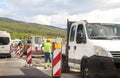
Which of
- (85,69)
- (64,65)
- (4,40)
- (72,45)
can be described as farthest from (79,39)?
(4,40)

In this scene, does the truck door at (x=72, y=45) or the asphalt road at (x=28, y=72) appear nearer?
the truck door at (x=72, y=45)

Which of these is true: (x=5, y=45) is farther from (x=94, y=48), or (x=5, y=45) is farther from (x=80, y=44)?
(x=94, y=48)

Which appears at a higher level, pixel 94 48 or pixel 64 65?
pixel 94 48

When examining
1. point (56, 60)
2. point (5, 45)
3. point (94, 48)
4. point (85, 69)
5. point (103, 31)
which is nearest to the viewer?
point (94, 48)

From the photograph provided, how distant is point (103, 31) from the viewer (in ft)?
45.5

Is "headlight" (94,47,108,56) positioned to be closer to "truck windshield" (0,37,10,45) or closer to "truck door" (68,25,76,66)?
"truck door" (68,25,76,66)

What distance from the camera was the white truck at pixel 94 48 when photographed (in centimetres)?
1172

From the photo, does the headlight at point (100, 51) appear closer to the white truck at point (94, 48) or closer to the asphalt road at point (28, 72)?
the white truck at point (94, 48)

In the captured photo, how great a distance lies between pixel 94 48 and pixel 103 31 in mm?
1111

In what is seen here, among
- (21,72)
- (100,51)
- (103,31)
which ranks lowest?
(21,72)

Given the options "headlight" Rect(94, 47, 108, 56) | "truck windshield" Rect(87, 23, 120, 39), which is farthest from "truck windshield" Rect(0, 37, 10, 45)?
"headlight" Rect(94, 47, 108, 56)

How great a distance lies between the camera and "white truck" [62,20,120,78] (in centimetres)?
1172

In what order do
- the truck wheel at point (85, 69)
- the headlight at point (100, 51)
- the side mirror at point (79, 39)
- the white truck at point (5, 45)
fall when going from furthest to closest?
the white truck at point (5, 45)
the side mirror at point (79, 39)
the truck wheel at point (85, 69)
the headlight at point (100, 51)

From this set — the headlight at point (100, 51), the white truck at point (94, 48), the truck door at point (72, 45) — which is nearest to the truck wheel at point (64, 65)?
the white truck at point (94, 48)
